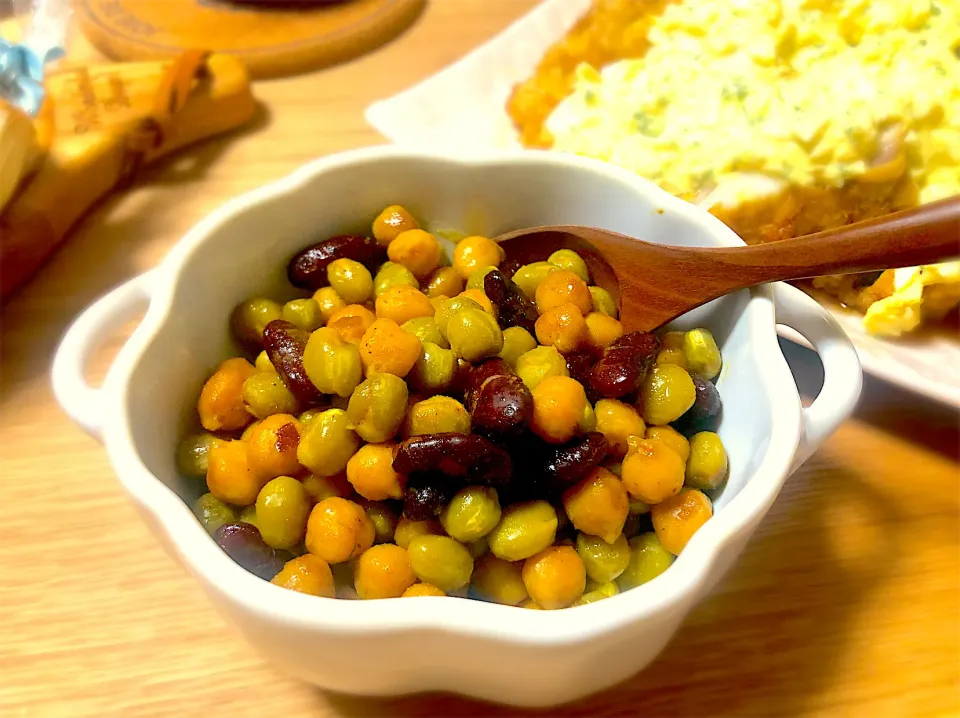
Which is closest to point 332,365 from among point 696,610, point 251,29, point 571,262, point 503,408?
point 503,408

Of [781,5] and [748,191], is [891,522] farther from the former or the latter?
[781,5]

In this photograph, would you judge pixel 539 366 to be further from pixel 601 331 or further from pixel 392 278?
pixel 392 278

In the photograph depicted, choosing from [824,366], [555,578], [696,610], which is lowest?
[696,610]

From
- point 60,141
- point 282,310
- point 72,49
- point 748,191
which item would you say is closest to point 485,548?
point 282,310

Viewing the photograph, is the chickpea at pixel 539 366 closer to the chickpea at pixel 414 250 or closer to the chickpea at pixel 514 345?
the chickpea at pixel 514 345

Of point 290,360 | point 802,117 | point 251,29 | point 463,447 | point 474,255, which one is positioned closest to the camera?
point 463,447

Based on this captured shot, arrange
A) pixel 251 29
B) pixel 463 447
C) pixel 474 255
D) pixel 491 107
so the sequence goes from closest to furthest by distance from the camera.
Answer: pixel 463 447
pixel 474 255
pixel 491 107
pixel 251 29

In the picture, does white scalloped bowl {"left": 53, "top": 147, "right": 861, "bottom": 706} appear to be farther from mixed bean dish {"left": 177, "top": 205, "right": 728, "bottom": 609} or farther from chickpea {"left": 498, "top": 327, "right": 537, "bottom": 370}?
chickpea {"left": 498, "top": 327, "right": 537, "bottom": 370}
